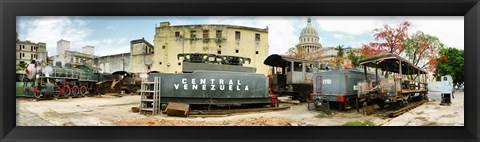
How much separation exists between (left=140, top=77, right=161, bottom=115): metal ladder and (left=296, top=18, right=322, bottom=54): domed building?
270 cm

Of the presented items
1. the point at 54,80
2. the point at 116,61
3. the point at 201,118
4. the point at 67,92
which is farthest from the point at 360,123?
the point at 54,80

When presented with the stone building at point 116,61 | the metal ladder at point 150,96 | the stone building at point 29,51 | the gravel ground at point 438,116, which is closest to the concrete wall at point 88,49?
the stone building at point 116,61

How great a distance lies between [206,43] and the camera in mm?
4812

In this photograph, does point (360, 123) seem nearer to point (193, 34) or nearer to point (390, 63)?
point (390, 63)

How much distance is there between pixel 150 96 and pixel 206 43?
1.62 meters

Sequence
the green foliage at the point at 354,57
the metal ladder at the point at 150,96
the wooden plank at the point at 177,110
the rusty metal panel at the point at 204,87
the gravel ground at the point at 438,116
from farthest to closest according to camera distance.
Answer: the rusty metal panel at the point at 204,87 < the metal ladder at the point at 150,96 < the wooden plank at the point at 177,110 < the green foliage at the point at 354,57 < the gravel ground at the point at 438,116

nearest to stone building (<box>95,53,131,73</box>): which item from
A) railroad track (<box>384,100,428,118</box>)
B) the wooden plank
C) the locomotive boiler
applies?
the locomotive boiler

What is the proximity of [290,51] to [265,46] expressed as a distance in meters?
0.65

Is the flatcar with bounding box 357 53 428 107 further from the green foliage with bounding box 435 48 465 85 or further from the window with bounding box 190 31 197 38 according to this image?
the window with bounding box 190 31 197 38

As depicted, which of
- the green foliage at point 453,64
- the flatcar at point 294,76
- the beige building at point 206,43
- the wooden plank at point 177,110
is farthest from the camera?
the flatcar at point 294,76

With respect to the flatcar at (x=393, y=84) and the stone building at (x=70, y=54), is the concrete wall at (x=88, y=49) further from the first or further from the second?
the flatcar at (x=393, y=84)

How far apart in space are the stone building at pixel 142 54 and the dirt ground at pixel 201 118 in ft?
2.62

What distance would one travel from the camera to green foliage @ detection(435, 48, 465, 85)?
3.95 meters

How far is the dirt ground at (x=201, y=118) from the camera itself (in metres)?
4.11
